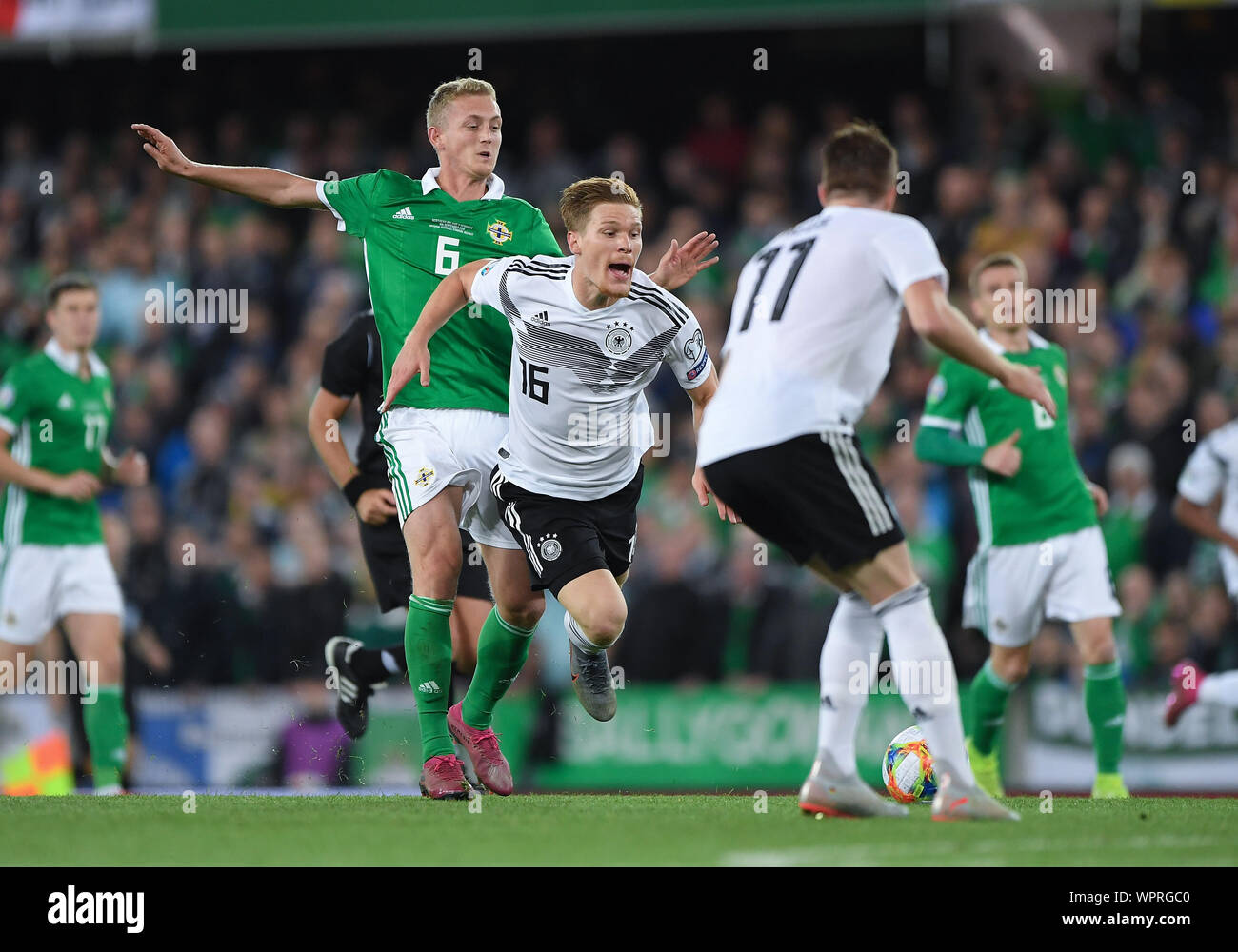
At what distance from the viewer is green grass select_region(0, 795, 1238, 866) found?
14.0 ft

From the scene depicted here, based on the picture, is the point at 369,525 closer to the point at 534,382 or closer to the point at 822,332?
the point at 534,382

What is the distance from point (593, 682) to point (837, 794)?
1.43 meters

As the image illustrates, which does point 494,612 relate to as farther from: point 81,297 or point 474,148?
point 81,297

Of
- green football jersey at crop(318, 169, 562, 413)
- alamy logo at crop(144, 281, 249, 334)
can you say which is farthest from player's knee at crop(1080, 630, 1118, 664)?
alamy logo at crop(144, 281, 249, 334)

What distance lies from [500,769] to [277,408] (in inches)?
297

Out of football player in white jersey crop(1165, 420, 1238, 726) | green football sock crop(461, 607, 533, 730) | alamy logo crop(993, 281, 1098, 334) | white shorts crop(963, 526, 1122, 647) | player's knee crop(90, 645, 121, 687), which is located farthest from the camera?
alamy logo crop(993, 281, 1098, 334)

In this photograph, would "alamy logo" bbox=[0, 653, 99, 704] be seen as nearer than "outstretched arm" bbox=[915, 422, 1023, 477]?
No

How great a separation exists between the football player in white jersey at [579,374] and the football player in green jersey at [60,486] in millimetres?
3483

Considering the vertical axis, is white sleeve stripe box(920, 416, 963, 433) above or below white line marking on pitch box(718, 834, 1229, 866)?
above

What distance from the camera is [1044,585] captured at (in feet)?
26.3

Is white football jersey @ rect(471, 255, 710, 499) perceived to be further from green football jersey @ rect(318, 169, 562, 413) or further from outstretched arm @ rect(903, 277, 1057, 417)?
outstretched arm @ rect(903, 277, 1057, 417)

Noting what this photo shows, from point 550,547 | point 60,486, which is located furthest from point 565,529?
point 60,486

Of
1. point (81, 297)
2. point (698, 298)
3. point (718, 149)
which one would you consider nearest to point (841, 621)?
point (81, 297)

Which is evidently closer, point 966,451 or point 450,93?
point 450,93
